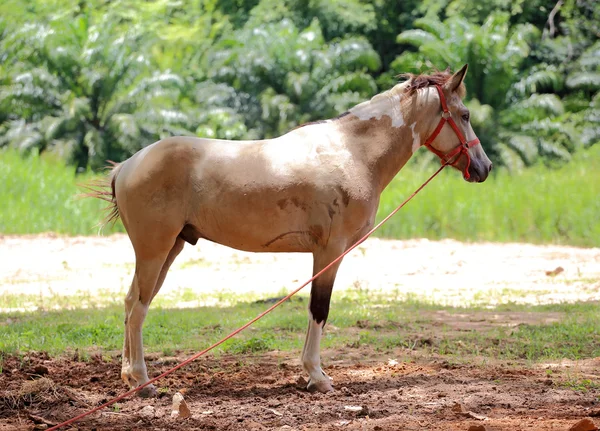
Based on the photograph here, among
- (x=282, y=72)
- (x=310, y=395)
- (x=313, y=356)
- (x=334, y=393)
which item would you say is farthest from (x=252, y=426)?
(x=282, y=72)

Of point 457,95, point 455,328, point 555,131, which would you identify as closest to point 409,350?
point 455,328

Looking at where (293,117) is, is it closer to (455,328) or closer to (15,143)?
(15,143)

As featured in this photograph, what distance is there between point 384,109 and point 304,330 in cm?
298

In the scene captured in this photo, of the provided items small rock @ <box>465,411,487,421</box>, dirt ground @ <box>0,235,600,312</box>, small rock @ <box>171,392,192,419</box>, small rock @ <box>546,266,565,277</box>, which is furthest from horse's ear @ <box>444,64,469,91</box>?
small rock @ <box>546,266,565,277</box>

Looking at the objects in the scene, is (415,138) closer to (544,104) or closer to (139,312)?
(139,312)

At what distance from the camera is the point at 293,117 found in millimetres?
25000

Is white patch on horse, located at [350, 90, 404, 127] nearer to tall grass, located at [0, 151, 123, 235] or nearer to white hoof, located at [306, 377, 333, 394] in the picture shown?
white hoof, located at [306, 377, 333, 394]

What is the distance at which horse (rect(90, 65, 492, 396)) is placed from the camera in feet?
20.5

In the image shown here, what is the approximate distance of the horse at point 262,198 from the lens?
246 inches

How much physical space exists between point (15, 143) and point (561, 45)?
57.5ft

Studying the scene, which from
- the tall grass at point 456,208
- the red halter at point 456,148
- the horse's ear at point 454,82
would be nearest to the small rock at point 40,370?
the red halter at point 456,148

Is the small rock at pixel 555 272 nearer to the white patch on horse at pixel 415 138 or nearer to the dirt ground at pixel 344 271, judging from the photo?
the dirt ground at pixel 344 271

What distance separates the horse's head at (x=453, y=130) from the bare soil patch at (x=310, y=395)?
168 cm

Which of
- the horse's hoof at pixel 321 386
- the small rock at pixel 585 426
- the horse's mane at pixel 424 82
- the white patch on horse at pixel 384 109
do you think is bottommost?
the horse's hoof at pixel 321 386
